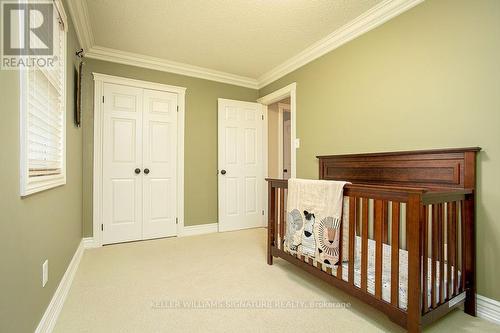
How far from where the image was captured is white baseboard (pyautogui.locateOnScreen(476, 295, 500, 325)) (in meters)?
1.53

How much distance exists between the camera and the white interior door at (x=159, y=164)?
3246mm

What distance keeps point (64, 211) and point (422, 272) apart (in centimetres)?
246

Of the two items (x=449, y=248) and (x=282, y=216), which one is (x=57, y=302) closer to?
(x=282, y=216)

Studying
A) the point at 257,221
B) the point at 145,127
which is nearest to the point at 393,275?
the point at 257,221

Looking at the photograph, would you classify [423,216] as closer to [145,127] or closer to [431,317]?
[431,317]

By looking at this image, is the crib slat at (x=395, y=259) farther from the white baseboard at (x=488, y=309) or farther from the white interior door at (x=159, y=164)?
the white interior door at (x=159, y=164)

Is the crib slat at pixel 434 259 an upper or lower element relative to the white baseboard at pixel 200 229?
upper

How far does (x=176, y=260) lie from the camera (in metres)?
2.54

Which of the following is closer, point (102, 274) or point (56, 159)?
point (56, 159)

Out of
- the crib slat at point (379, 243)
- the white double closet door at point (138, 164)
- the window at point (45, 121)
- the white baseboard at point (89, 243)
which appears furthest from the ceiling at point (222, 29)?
the white baseboard at point (89, 243)

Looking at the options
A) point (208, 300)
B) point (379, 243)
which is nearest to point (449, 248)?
point (379, 243)

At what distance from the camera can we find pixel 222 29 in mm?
2541

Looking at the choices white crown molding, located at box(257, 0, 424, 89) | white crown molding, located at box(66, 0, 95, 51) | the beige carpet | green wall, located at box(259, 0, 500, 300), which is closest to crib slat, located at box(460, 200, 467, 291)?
green wall, located at box(259, 0, 500, 300)

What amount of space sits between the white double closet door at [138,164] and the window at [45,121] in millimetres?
1194
